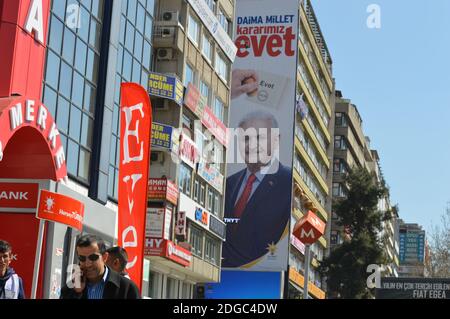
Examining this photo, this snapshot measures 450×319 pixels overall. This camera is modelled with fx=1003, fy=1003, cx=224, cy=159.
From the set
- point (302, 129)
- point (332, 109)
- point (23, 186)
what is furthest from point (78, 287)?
point (332, 109)

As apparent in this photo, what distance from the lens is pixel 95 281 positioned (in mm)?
6691

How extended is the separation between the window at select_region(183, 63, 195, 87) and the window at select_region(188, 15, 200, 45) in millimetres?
1461

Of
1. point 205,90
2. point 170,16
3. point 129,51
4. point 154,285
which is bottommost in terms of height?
point 154,285

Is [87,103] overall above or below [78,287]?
above

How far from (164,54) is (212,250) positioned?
12.6m

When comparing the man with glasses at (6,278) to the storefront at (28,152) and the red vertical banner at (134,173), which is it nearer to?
the red vertical banner at (134,173)

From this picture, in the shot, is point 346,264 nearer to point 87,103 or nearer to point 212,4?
point 212,4

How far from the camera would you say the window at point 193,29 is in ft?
160

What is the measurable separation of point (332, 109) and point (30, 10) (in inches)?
3320

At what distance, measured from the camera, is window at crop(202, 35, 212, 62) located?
52.0m

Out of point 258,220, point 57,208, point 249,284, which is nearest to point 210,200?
point 249,284

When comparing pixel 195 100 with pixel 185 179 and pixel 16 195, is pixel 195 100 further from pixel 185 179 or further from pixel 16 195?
pixel 16 195

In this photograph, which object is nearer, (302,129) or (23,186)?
(23,186)

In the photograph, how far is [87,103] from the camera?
3069 cm
